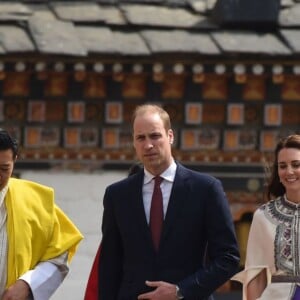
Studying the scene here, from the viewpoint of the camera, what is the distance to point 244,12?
37.3ft

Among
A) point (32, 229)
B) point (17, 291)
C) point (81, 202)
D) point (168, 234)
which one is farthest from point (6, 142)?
point (81, 202)

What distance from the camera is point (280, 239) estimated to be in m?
6.93

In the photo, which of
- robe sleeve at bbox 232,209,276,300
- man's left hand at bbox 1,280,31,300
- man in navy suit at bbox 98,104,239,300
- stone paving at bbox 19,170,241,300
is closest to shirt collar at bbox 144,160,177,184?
man in navy suit at bbox 98,104,239,300

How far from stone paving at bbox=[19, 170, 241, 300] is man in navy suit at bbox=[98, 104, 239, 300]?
14.3 ft

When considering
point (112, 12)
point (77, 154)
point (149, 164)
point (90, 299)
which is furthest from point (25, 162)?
point (149, 164)

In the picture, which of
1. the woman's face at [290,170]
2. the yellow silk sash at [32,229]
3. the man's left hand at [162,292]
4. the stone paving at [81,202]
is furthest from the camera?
the stone paving at [81,202]

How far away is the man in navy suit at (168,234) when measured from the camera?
6.74 m

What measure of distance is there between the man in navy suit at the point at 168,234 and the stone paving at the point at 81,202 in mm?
4365

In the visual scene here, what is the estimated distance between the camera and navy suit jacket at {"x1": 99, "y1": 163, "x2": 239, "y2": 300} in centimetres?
675

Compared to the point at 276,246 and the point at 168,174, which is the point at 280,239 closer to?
the point at 276,246

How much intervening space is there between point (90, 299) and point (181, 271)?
93 centimetres

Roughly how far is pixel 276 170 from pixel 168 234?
0.61 meters

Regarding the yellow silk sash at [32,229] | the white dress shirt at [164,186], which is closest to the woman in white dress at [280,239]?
the white dress shirt at [164,186]

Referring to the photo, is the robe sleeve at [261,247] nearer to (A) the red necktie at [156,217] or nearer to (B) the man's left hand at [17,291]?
(A) the red necktie at [156,217]
